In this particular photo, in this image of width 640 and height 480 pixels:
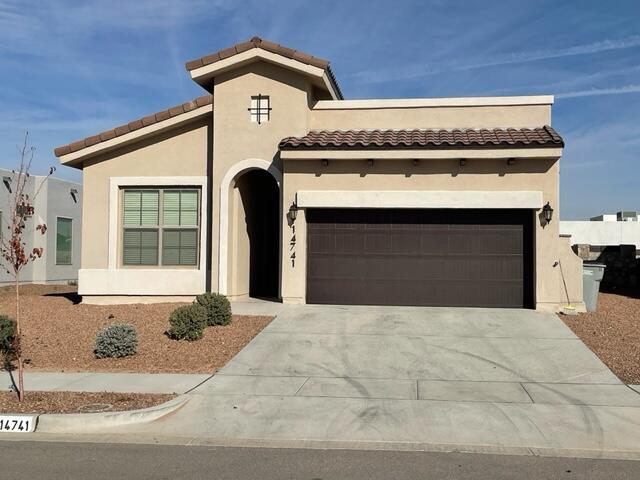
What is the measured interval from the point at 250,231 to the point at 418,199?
505 centimetres

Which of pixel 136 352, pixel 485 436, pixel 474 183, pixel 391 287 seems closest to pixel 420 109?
pixel 474 183

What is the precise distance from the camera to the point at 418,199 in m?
14.1

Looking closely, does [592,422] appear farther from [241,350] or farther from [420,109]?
[420,109]

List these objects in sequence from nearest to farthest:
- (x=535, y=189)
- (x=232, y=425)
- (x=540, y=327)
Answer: (x=232, y=425) → (x=540, y=327) → (x=535, y=189)

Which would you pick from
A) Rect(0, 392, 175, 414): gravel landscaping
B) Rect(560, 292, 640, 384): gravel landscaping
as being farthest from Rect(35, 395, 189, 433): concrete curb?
Rect(560, 292, 640, 384): gravel landscaping

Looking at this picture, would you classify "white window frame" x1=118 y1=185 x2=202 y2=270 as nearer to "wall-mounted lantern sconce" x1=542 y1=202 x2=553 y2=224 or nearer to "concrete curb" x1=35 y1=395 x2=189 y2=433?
"wall-mounted lantern sconce" x1=542 y1=202 x2=553 y2=224

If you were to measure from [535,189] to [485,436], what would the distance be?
8.24m

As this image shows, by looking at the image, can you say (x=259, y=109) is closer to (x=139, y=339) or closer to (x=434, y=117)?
(x=434, y=117)

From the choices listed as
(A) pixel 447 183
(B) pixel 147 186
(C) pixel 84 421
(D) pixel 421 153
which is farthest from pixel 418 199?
(C) pixel 84 421

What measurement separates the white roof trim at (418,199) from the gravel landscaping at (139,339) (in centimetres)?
306

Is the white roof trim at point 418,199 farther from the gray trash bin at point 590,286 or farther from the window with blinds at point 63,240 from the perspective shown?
the window with blinds at point 63,240

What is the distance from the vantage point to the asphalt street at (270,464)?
18.9ft

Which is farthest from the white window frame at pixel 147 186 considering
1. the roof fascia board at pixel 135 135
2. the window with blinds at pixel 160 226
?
the roof fascia board at pixel 135 135

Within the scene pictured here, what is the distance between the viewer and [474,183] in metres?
14.1
